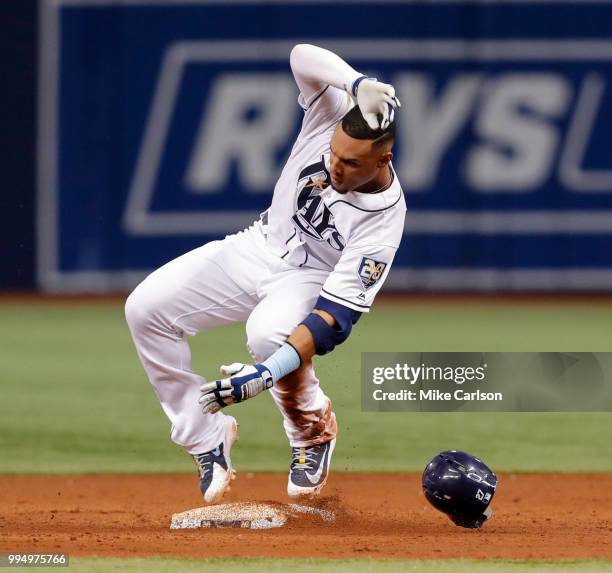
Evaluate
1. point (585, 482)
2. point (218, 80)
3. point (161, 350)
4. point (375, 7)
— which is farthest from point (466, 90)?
point (161, 350)

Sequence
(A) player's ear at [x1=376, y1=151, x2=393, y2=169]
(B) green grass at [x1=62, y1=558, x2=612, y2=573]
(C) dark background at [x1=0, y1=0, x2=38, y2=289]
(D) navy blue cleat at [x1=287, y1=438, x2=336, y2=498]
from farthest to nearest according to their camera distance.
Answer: (C) dark background at [x1=0, y1=0, x2=38, y2=289], (D) navy blue cleat at [x1=287, y1=438, x2=336, y2=498], (A) player's ear at [x1=376, y1=151, x2=393, y2=169], (B) green grass at [x1=62, y1=558, x2=612, y2=573]

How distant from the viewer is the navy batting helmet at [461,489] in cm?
531

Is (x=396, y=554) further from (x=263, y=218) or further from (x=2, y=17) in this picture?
(x=2, y=17)

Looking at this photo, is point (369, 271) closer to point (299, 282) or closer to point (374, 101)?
point (299, 282)

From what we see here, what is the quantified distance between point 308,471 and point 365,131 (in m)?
1.60

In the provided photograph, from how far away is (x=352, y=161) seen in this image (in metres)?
5.20

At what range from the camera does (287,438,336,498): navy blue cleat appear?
577 centimetres

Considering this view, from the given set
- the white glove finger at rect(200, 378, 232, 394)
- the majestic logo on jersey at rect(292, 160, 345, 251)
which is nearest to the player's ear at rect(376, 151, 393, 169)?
the majestic logo on jersey at rect(292, 160, 345, 251)

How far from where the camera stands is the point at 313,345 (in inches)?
207

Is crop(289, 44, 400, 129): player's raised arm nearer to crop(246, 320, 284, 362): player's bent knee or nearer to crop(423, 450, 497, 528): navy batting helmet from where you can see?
crop(246, 320, 284, 362): player's bent knee

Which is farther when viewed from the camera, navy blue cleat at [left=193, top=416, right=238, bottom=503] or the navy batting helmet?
navy blue cleat at [left=193, top=416, right=238, bottom=503]

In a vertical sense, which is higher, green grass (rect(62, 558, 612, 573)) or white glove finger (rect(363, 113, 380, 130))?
white glove finger (rect(363, 113, 380, 130))

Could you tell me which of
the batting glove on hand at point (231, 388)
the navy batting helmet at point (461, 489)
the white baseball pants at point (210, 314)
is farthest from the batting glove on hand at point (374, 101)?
the navy batting helmet at point (461, 489)

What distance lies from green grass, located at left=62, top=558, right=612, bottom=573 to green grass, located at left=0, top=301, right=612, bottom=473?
8.43 ft
